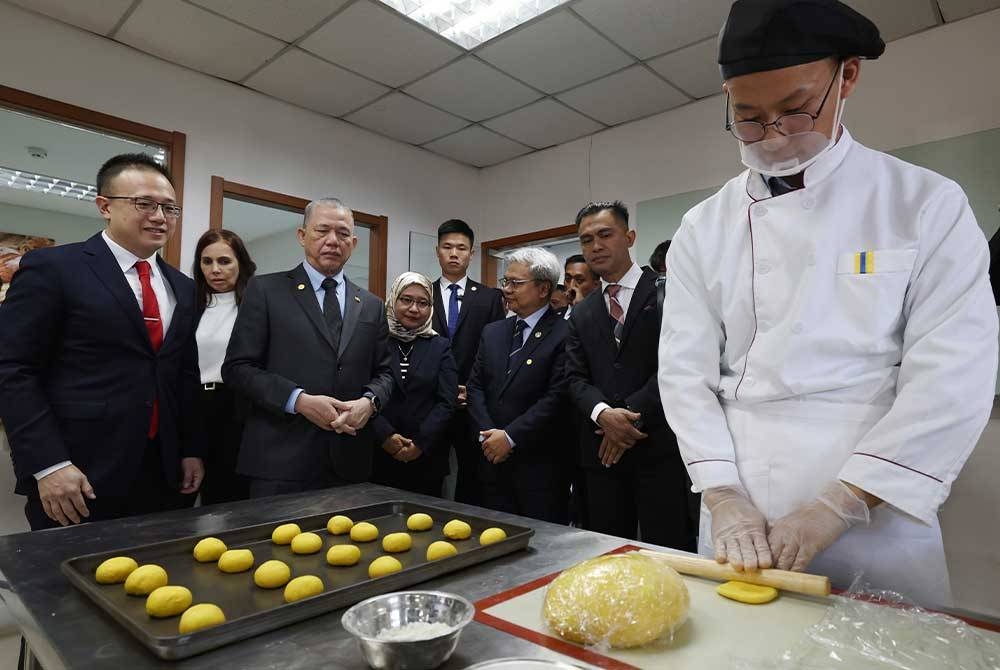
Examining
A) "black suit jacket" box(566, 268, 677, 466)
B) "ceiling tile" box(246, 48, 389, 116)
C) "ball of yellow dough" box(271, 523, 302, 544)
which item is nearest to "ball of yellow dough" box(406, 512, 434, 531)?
"ball of yellow dough" box(271, 523, 302, 544)

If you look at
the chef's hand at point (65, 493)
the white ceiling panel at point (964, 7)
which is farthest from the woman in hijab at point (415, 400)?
the white ceiling panel at point (964, 7)

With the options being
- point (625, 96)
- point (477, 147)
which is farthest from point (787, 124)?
point (477, 147)

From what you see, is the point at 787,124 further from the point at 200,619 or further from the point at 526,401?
the point at 526,401

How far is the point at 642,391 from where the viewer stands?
7.38 feet

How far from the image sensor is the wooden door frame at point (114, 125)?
10.2 feet

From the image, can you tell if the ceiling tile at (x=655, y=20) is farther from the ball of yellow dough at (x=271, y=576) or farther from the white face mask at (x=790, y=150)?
the ball of yellow dough at (x=271, y=576)

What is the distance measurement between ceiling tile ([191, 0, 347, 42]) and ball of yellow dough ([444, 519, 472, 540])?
2842 mm

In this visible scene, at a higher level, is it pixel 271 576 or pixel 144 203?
pixel 144 203

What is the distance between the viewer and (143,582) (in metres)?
0.96

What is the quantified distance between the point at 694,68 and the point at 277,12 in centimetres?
243

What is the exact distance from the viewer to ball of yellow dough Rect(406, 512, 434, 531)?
52.1 inches

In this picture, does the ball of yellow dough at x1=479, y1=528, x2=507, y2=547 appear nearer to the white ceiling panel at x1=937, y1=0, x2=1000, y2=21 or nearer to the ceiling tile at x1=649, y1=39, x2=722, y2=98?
the ceiling tile at x1=649, y1=39, x2=722, y2=98

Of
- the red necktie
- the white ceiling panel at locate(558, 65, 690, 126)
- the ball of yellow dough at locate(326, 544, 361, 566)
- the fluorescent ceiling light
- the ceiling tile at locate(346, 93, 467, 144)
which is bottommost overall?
the ball of yellow dough at locate(326, 544, 361, 566)

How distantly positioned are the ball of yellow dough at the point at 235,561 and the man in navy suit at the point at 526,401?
5.18 feet
